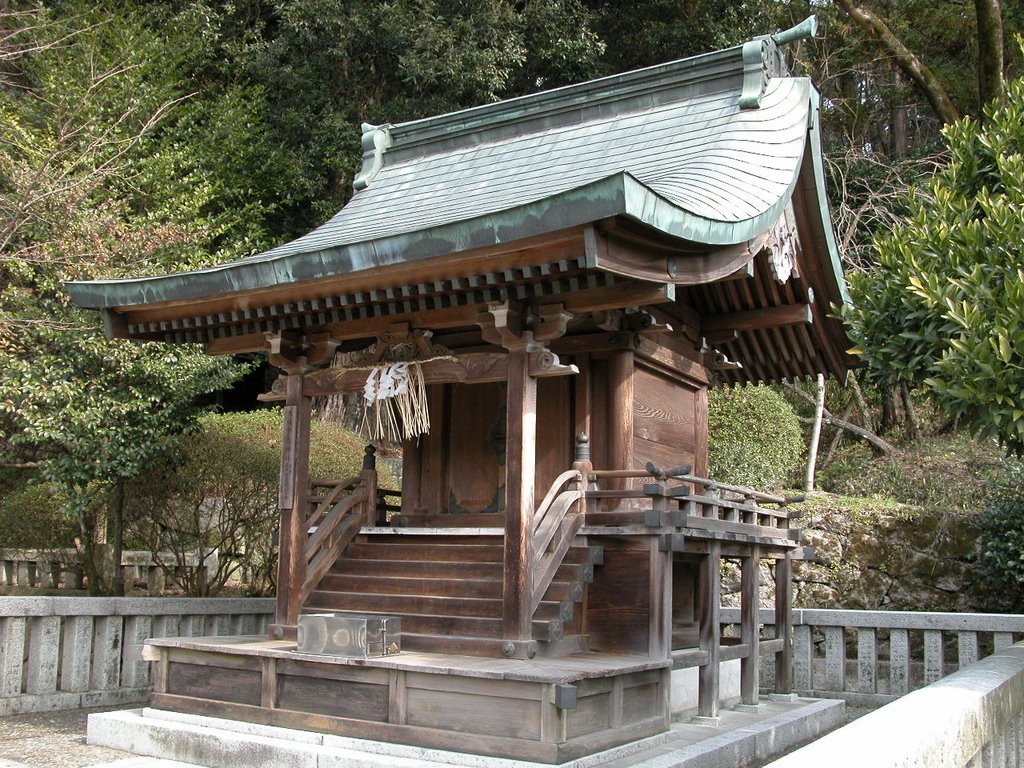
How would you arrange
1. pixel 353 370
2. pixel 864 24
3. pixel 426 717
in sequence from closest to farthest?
1. pixel 426 717
2. pixel 353 370
3. pixel 864 24

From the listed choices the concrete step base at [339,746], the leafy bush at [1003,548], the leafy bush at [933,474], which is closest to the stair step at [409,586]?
the concrete step base at [339,746]

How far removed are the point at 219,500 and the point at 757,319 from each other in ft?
23.6

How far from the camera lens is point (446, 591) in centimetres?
750

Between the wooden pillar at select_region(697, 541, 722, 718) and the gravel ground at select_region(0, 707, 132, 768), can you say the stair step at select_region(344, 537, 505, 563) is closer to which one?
the wooden pillar at select_region(697, 541, 722, 718)

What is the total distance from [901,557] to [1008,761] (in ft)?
27.5

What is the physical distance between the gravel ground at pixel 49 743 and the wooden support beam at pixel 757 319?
6.49 metres

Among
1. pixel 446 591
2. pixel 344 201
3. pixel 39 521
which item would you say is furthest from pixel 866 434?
pixel 39 521

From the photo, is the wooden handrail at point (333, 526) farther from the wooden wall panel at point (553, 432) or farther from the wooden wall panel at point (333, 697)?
the wooden wall panel at point (553, 432)

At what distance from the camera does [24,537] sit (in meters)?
13.1

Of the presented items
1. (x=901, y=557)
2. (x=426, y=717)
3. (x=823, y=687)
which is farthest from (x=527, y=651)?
(x=901, y=557)

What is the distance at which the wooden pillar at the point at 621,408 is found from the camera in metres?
7.82

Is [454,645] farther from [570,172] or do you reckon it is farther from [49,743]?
[570,172]

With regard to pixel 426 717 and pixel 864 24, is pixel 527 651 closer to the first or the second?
pixel 426 717

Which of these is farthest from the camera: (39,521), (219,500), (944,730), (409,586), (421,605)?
(39,521)
